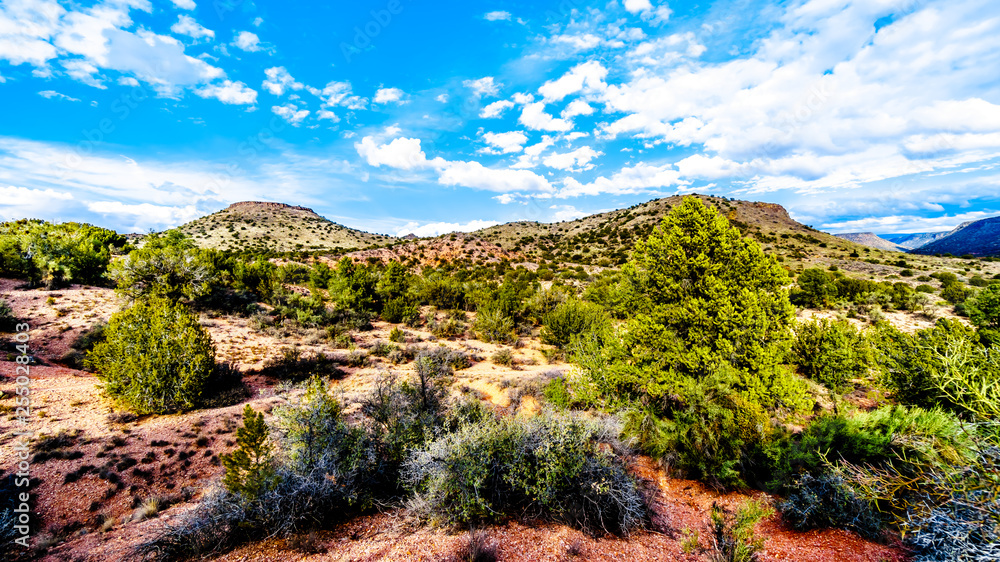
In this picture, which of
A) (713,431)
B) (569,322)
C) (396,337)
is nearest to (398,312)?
(396,337)

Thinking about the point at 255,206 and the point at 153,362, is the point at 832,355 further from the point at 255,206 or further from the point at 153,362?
the point at 255,206

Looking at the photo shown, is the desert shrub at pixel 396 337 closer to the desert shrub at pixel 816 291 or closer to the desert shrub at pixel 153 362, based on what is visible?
Answer: the desert shrub at pixel 153 362

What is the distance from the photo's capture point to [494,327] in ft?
73.3

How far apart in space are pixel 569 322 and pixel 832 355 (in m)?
11.2

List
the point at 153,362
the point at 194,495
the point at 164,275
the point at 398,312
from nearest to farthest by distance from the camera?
the point at 194,495 < the point at 153,362 < the point at 164,275 < the point at 398,312

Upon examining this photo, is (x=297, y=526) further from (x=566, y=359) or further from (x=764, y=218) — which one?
(x=764, y=218)

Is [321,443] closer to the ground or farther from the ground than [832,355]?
farther from the ground

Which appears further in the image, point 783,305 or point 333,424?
point 783,305

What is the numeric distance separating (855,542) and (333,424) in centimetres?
898

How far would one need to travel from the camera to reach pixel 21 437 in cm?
809

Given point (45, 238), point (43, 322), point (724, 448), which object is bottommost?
point (724, 448)

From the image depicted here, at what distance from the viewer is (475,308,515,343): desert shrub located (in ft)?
72.2

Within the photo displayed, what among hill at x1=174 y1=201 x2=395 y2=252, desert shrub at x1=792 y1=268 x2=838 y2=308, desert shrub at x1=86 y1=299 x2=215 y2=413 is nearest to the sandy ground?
desert shrub at x1=86 y1=299 x2=215 y2=413

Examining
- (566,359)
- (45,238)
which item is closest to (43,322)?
(45,238)
